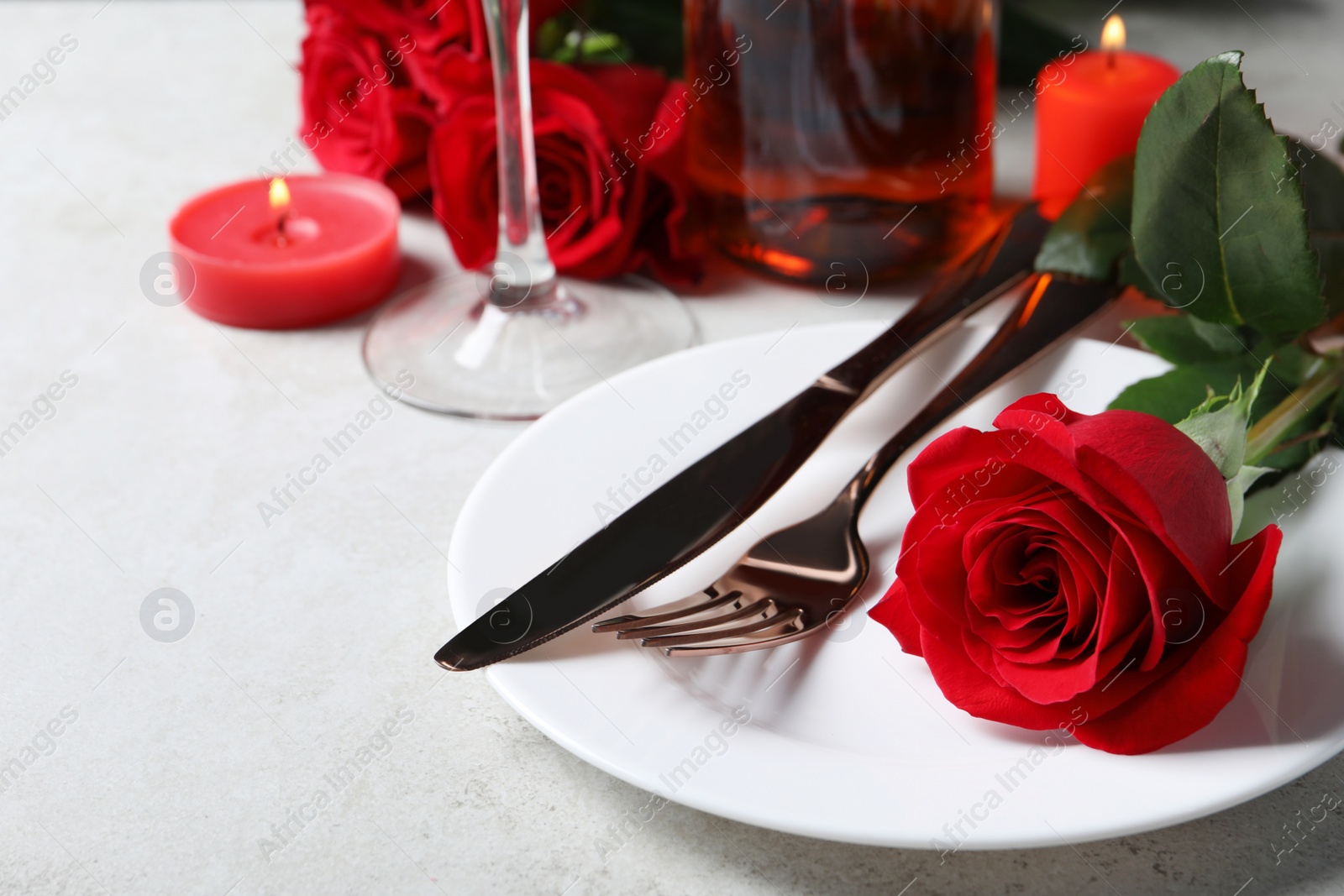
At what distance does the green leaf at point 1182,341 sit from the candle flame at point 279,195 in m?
0.36

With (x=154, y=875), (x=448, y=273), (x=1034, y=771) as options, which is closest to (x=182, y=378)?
(x=448, y=273)

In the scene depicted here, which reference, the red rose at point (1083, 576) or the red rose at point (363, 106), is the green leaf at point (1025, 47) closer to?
the red rose at point (363, 106)

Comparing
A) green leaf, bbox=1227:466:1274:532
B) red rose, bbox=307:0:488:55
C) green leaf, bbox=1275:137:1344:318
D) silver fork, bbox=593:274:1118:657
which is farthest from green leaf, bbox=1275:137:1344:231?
red rose, bbox=307:0:488:55

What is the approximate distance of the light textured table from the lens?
0.94 feet

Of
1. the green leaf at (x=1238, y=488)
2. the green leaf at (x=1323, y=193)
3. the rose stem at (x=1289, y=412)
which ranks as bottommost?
the rose stem at (x=1289, y=412)

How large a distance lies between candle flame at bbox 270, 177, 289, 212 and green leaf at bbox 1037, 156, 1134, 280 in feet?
1.07

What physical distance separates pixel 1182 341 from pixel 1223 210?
0.23ft

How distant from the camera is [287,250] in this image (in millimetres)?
537

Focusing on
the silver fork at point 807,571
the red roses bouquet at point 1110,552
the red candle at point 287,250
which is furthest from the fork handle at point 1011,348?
the red candle at point 287,250

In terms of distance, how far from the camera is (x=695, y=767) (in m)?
0.27

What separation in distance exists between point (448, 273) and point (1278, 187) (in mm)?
364

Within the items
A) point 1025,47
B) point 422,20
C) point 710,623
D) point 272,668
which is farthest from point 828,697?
point 1025,47

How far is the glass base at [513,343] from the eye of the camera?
0.47 metres

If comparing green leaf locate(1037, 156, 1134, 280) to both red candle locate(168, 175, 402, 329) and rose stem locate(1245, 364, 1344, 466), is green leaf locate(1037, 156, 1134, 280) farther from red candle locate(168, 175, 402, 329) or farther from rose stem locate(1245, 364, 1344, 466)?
red candle locate(168, 175, 402, 329)
